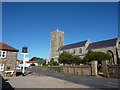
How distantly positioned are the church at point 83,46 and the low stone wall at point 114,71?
24657 mm

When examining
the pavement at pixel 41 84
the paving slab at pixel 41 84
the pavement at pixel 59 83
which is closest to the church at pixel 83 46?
the pavement at pixel 59 83

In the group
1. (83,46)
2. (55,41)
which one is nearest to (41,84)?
(83,46)

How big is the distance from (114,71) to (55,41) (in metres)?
65.0

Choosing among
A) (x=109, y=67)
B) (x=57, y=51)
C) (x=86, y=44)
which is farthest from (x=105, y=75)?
(x=57, y=51)

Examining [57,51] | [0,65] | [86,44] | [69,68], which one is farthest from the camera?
[57,51]

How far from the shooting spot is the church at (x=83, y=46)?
47412 mm

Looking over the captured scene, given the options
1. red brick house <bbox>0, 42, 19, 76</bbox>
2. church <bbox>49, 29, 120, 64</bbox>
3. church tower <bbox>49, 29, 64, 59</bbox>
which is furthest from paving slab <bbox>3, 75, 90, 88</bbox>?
church tower <bbox>49, 29, 64, 59</bbox>

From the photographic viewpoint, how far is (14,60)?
824 inches

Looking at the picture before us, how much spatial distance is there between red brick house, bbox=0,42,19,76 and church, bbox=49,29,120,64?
38140mm

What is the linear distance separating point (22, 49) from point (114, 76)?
A: 18275 mm

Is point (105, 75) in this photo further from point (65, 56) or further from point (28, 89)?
point (65, 56)

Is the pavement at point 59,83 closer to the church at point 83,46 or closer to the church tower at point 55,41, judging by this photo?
the church at point 83,46

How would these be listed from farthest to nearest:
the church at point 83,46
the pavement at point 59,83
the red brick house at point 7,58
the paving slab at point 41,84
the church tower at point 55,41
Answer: the church tower at point 55,41 < the church at point 83,46 < the red brick house at point 7,58 < the pavement at point 59,83 < the paving slab at point 41,84

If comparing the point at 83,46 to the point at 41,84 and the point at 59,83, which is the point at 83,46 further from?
the point at 41,84
